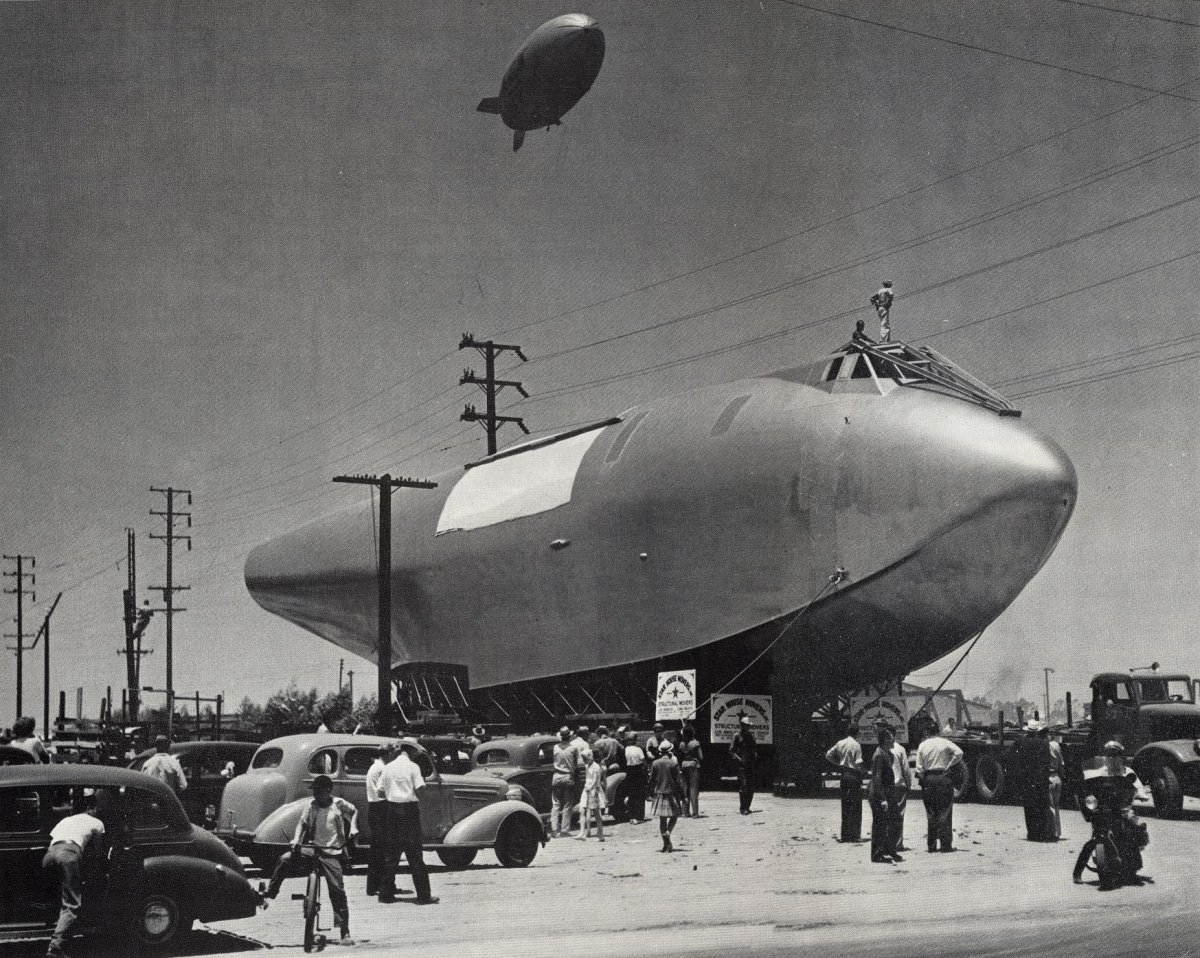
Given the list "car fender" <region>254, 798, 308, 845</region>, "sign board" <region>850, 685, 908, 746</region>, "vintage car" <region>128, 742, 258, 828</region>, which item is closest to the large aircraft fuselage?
"sign board" <region>850, 685, 908, 746</region>

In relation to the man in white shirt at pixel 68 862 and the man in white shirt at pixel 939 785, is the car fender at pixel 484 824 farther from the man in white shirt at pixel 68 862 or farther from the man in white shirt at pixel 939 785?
the man in white shirt at pixel 68 862

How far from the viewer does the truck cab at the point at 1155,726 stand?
821 inches

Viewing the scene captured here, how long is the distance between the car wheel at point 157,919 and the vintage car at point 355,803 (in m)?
5.00

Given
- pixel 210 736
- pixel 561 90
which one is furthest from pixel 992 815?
pixel 210 736

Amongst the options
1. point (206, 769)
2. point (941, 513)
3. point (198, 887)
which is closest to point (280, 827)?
Answer: point (198, 887)

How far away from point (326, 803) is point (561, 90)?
36.0 feet

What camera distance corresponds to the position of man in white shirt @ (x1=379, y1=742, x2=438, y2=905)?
14.4 m

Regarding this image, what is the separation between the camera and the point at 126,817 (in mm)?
11375

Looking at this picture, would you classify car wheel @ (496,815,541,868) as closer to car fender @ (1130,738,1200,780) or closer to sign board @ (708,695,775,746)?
sign board @ (708,695,775,746)

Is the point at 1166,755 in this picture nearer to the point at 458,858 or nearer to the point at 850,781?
the point at 850,781

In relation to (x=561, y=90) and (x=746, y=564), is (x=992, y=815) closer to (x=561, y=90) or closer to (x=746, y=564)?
(x=746, y=564)

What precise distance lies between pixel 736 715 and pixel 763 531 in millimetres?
3614

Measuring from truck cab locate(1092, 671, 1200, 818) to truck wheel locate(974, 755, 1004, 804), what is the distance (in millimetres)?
1908

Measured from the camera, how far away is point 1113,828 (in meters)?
14.1
